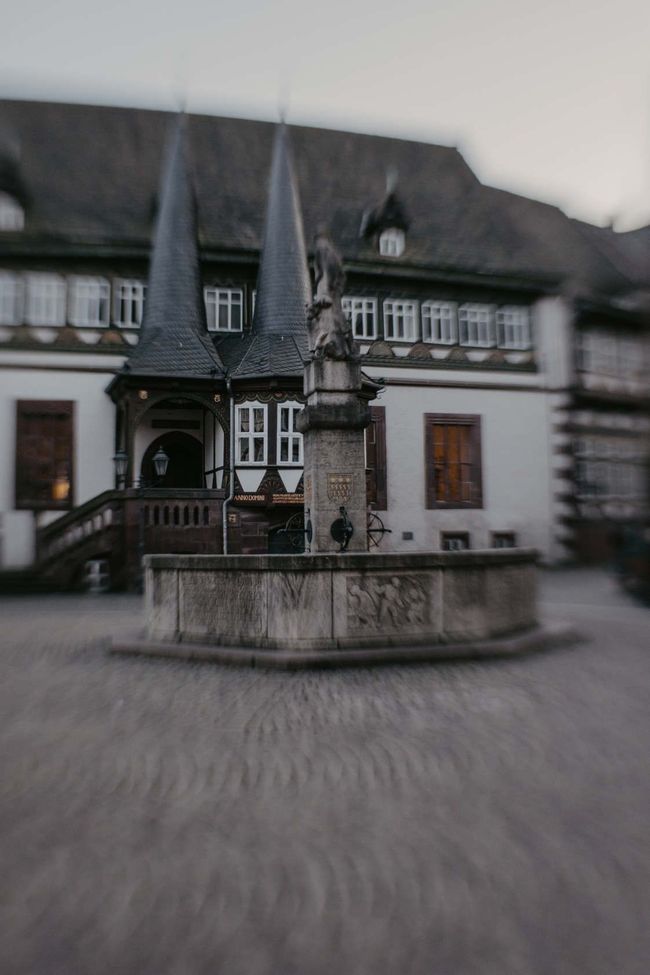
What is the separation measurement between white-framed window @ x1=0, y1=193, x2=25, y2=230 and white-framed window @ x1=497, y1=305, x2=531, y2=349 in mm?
13768

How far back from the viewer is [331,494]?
1028cm

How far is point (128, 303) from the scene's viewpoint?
22.5 metres

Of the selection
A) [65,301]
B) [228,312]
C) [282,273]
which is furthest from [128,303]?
[282,273]

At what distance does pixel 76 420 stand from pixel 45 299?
130 inches

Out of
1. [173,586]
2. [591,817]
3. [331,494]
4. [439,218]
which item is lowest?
[591,817]

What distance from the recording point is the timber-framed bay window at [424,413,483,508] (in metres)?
24.0

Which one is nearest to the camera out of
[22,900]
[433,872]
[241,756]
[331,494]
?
[22,900]

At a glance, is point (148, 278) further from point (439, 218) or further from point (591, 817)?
point (591, 817)

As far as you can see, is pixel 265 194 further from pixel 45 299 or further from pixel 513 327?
pixel 513 327

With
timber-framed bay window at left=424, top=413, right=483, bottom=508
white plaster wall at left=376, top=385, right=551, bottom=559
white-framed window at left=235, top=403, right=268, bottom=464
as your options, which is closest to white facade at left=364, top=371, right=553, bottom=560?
white plaster wall at left=376, top=385, right=551, bottom=559

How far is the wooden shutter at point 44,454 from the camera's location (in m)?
21.6

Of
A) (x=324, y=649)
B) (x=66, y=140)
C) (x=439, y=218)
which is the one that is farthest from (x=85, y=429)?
(x=324, y=649)

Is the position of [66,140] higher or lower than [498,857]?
higher

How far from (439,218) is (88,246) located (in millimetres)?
11036
